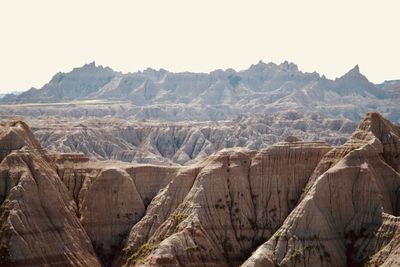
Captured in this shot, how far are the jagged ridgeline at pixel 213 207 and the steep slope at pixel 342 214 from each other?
152mm

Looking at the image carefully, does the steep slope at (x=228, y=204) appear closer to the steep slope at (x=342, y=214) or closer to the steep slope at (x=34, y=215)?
the steep slope at (x=342, y=214)

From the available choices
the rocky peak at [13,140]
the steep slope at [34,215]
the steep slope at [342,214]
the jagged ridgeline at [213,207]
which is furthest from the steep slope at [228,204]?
the rocky peak at [13,140]

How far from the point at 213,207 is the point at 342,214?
20.9m

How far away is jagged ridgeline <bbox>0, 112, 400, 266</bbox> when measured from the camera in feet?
365

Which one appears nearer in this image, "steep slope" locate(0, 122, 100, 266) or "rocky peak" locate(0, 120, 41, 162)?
"steep slope" locate(0, 122, 100, 266)

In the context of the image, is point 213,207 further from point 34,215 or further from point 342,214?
point 34,215

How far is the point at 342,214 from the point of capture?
11512cm

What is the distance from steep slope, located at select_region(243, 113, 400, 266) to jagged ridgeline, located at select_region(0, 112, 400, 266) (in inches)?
6.0

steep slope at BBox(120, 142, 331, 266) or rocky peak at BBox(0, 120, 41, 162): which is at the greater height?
rocky peak at BBox(0, 120, 41, 162)

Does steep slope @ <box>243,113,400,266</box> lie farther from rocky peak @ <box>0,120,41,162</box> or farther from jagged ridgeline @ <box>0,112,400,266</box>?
rocky peak @ <box>0,120,41,162</box>

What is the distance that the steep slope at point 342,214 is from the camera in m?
109

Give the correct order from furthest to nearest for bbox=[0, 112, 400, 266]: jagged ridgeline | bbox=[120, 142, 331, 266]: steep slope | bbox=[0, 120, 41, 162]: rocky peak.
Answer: bbox=[0, 120, 41, 162]: rocky peak, bbox=[120, 142, 331, 266]: steep slope, bbox=[0, 112, 400, 266]: jagged ridgeline

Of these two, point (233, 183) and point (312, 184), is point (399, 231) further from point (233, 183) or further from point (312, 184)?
point (233, 183)

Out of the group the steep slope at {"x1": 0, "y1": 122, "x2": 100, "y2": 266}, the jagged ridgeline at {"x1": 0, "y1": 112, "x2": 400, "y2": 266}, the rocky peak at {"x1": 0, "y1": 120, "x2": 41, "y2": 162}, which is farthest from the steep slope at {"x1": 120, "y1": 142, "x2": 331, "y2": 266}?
the rocky peak at {"x1": 0, "y1": 120, "x2": 41, "y2": 162}
